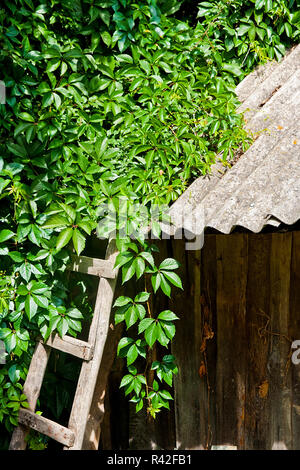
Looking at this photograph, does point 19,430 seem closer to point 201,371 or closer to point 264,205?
point 201,371

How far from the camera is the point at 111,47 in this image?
8.46 ft

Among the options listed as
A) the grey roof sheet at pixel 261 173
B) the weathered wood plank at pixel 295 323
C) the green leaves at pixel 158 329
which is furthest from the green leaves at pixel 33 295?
the weathered wood plank at pixel 295 323

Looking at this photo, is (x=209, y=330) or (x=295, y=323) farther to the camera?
(x=209, y=330)

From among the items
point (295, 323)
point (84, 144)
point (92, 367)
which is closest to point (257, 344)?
point (295, 323)

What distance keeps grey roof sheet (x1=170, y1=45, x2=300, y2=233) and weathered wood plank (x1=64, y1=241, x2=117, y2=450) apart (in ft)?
1.60

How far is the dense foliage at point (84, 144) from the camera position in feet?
7.79

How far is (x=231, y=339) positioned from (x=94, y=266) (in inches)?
44.5

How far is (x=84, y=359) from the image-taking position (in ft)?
7.97

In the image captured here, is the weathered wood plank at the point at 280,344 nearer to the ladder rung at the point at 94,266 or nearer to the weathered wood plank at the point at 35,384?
the ladder rung at the point at 94,266

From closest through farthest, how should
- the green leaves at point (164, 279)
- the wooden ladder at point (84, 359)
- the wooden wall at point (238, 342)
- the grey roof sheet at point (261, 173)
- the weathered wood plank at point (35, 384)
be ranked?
1. the grey roof sheet at point (261, 173)
2. the green leaves at point (164, 279)
3. the wooden ladder at point (84, 359)
4. the weathered wood plank at point (35, 384)
5. the wooden wall at point (238, 342)

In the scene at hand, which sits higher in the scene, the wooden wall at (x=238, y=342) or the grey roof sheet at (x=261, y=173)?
the grey roof sheet at (x=261, y=173)

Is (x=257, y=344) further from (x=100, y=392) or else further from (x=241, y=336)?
(x=100, y=392)

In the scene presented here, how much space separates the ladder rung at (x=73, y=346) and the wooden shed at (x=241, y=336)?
0.82m

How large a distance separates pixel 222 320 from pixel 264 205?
1.14 m
